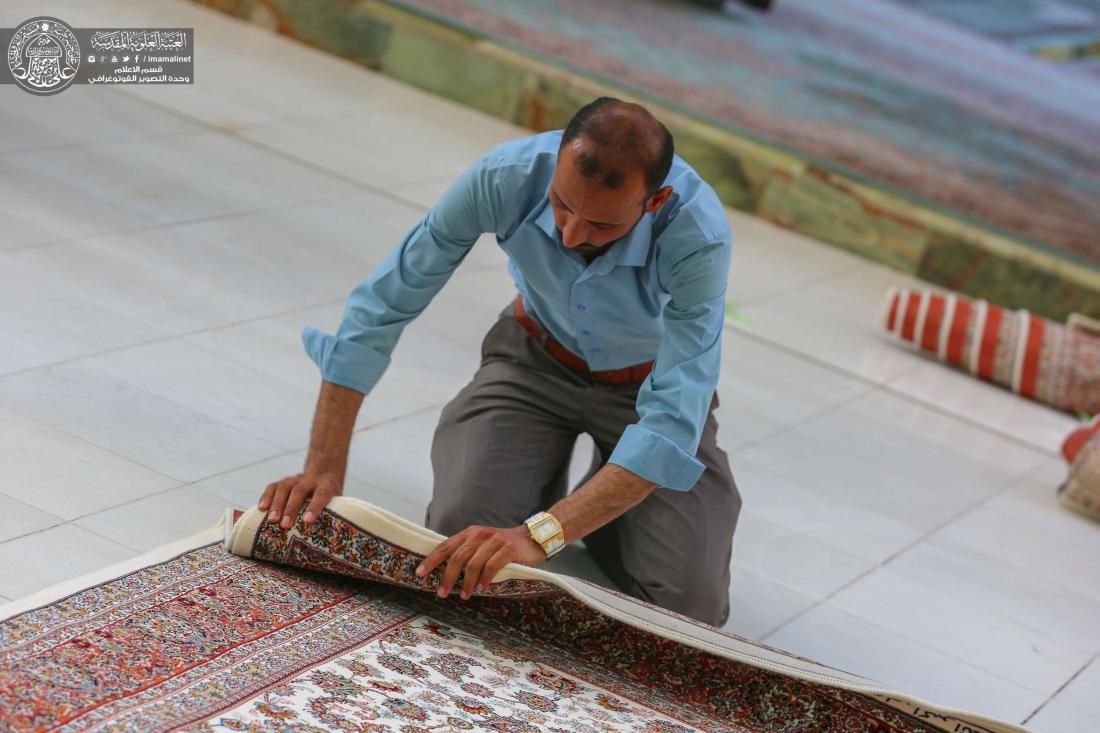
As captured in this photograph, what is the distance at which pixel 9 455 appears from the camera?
2746 mm

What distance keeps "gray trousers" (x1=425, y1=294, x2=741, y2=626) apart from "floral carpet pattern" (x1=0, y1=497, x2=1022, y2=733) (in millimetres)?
363

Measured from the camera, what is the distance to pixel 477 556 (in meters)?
2.27

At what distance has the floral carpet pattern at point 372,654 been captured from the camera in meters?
1.97

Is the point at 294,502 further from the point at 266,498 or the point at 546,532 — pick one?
the point at 546,532

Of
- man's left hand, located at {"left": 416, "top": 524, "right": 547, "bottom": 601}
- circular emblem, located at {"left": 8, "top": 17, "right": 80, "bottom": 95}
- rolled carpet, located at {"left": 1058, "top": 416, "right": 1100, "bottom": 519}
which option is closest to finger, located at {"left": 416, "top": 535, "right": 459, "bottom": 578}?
man's left hand, located at {"left": 416, "top": 524, "right": 547, "bottom": 601}

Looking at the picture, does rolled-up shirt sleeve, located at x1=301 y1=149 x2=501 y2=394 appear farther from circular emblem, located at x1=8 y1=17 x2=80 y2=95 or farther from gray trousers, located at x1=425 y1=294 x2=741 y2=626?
circular emblem, located at x1=8 y1=17 x2=80 y2=95

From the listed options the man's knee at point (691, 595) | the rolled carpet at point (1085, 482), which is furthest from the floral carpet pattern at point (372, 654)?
the rolled carpet at point (1085, 482)

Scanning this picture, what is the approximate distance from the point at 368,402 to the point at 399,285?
1039 mm

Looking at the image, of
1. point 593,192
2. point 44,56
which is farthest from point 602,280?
point 44,56

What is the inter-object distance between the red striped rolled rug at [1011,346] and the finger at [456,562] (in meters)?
3.18

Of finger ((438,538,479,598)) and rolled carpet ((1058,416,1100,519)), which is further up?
finger ((438,538,479,598))

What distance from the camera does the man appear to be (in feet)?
7.59

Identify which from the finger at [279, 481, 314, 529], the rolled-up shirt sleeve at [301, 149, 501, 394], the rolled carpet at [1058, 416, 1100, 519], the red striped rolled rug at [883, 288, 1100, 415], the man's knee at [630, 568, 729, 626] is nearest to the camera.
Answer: the finger at [279, 481, 314, 529]

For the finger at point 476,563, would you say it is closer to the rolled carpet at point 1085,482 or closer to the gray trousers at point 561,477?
the gray trousers at point 561,477
